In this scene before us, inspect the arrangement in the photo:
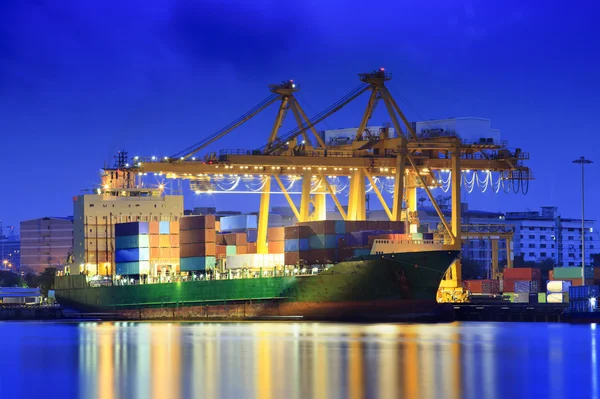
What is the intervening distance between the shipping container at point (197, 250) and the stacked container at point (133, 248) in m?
3.12

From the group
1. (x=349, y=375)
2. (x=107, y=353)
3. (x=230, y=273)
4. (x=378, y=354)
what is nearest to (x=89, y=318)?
(x=230, y=273)

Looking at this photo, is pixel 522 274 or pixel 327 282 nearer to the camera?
pixel 327 282

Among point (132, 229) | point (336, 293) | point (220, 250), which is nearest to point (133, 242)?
point (132, 229)

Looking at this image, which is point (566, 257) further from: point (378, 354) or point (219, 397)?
point (219, 397)

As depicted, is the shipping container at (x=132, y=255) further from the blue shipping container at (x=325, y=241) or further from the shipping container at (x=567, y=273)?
the shipping container at (x=567, y=273)

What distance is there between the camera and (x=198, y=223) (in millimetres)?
67250

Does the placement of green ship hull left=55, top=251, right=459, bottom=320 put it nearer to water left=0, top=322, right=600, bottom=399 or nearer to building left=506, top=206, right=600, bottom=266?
water left=0, top=322, right=600, bottom=399

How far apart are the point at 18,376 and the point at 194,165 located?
31.0 m

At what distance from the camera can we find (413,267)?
5841 cm

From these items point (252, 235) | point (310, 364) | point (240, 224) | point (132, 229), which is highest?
point (240, 224)

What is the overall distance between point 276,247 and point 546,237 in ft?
321

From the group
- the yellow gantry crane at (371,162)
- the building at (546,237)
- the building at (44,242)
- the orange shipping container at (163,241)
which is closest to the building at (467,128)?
the yellow gantry crane at (371,162)

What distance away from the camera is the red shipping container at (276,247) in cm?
6412

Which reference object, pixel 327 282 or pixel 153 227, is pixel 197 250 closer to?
pixel 153 227
